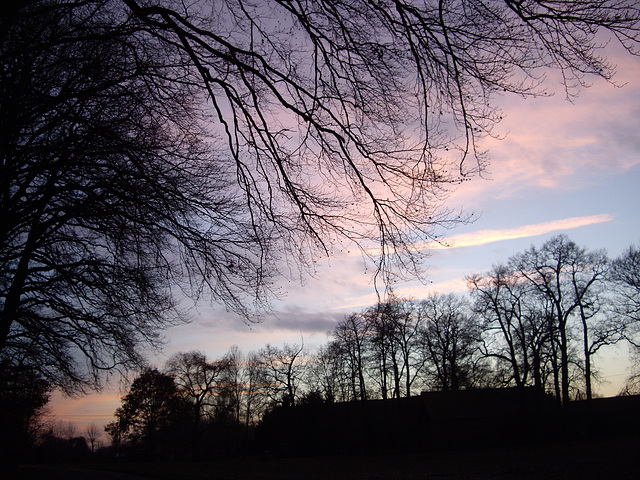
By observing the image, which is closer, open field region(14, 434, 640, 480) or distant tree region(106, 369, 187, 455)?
open field region(14, 434, 640, 480)

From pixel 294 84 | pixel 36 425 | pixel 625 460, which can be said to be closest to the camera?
pixel 294 84

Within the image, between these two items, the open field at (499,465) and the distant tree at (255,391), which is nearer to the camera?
the open field at (499,465)

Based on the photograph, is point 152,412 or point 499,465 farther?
point 152,412

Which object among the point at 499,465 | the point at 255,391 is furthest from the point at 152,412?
the point at 499,465

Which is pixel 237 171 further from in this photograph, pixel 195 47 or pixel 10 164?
pixel 10 164

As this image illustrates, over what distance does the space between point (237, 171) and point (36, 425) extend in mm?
30556

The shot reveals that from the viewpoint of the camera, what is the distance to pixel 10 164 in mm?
6402

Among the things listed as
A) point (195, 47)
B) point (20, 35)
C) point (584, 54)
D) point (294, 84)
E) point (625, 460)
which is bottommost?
point (625, 460)

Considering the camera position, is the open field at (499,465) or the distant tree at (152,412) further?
the distant tree at (152,412)

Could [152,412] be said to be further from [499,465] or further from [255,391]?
[499,465]

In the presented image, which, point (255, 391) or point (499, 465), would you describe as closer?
point (499, 465)

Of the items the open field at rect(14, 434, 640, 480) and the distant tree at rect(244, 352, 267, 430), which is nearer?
the open field at rect(14, 434, 640, 480)

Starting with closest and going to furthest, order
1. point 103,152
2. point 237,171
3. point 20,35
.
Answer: point 237,171 < point 20,35 < point 103,152

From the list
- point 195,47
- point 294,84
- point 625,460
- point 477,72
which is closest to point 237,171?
point 294,84
